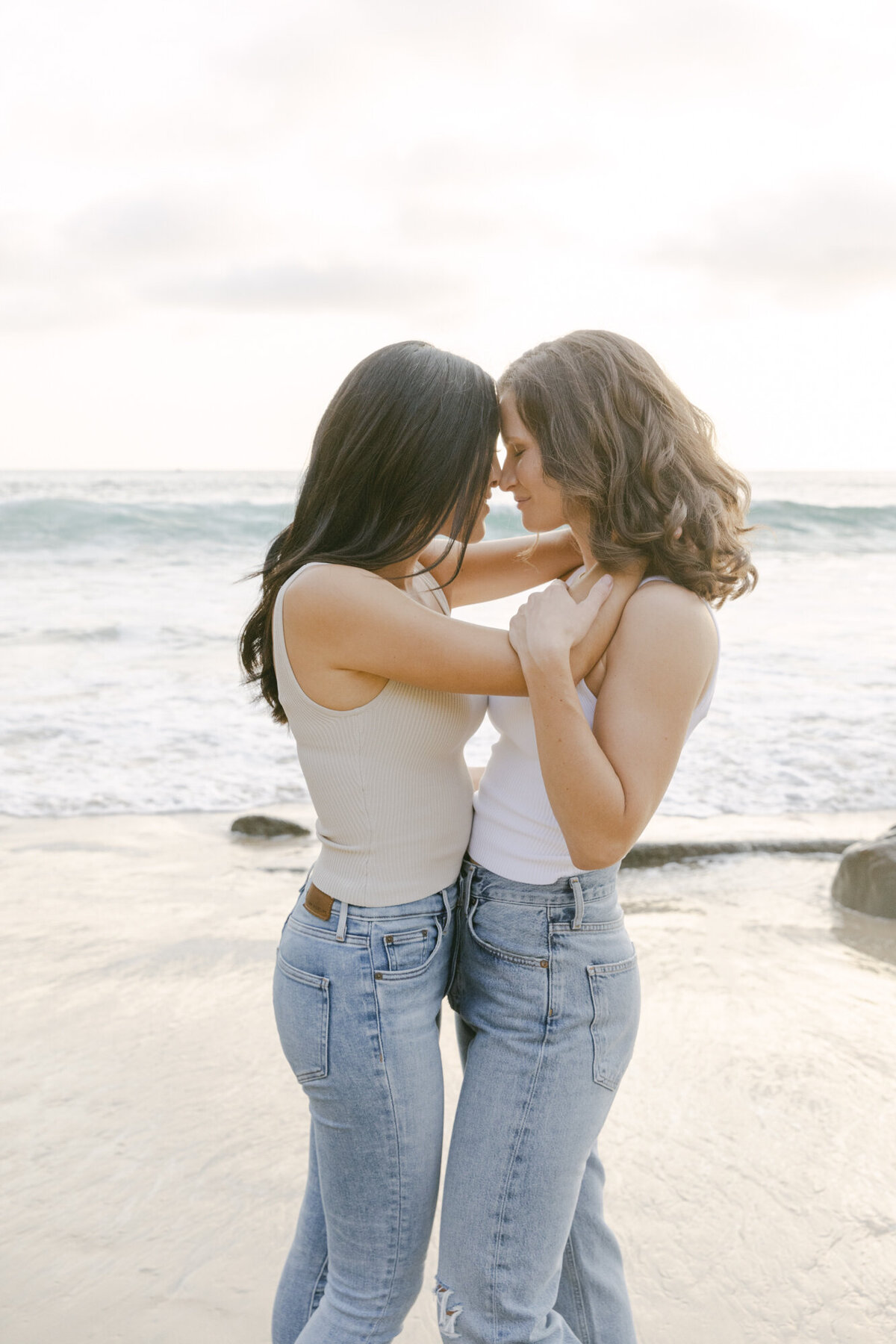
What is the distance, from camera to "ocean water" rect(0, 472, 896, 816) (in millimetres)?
6465

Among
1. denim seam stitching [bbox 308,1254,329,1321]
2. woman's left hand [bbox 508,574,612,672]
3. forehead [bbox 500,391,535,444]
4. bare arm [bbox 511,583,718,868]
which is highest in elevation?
forehead [bbox 500,391,535,444]

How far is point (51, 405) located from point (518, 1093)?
3918 centimetres

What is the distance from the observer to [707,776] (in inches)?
269

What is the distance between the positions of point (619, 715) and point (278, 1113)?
2.18 metres

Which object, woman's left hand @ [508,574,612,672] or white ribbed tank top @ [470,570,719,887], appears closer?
woman's left hand @ [508,574,612,672]

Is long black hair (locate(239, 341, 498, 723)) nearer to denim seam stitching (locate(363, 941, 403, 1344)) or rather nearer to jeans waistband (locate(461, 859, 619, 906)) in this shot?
jeans waistband (locate(461, 859, 619, 906))

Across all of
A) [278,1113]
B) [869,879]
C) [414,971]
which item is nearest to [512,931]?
[414,971]

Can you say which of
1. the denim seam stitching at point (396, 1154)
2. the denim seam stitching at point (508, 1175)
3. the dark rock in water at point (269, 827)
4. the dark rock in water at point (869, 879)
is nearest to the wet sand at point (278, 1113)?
the dark rock in water at point (869, 879)

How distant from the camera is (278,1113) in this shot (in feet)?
10.5

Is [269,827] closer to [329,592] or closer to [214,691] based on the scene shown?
[214,691]

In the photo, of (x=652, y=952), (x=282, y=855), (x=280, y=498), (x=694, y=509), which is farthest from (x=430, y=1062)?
(x=280, y=498)

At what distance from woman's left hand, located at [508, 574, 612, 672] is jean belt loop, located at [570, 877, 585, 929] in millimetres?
381

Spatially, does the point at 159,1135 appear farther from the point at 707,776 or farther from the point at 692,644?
the point at 707,776

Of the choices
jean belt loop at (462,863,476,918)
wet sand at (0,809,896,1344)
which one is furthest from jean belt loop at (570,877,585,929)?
wet sand at (0,809,896,1344)
